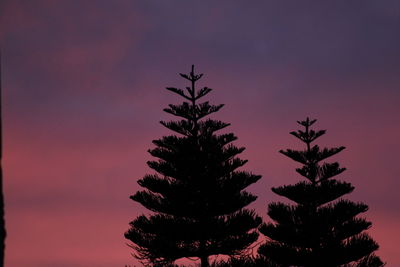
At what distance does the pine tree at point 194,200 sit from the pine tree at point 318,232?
2.43 ft

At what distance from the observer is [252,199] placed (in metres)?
16.4

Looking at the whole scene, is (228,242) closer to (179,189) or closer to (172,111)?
(179,189)

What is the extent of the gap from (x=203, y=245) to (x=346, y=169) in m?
5.00

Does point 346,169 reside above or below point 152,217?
above

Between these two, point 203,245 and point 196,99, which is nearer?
point 203,245

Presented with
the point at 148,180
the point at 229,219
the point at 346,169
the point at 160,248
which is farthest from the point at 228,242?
the point at 346,169

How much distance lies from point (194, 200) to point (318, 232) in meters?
3.83

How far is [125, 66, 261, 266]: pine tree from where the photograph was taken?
1603 cm

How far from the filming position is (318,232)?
53.5 ft

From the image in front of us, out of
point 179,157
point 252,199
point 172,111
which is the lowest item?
point 252,199

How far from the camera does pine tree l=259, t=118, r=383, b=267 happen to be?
16.2 metres

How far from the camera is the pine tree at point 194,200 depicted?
16031 mm

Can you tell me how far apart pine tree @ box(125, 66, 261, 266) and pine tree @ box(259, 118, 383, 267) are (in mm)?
742

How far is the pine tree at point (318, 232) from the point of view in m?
16.2
